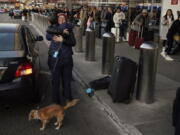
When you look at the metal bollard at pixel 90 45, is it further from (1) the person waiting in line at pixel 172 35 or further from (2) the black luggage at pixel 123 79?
(2) the black luggage at pixel 123 79

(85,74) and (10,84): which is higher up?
(10,84)

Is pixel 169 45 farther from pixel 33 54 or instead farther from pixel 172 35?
pixel 33 54

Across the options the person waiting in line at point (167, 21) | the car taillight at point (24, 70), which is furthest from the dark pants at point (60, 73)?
the person waiting in line at point (167, 21)

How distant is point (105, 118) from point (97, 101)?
2.75 ft

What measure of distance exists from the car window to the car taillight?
1.47 ft

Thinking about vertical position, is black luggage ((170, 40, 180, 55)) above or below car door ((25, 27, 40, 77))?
below

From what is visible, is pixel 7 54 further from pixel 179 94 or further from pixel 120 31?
pixel 120 31

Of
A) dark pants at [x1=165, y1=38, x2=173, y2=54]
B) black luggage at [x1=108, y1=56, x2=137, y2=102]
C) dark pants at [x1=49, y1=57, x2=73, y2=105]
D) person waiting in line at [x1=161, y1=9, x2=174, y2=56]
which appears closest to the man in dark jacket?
dark pants at [x1=49, y1=57, x2=73, y2=105]

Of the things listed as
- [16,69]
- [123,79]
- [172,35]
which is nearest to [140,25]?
[172,35]

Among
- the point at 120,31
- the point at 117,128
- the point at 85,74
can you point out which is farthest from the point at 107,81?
the point at 120,31

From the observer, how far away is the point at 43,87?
641cm

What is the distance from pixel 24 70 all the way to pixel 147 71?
7.32 ft

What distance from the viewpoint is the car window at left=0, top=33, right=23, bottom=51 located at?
4.84 m

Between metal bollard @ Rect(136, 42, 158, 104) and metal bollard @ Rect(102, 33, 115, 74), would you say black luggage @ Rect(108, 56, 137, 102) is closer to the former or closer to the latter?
metal bollard @ Rect(136, 42, 158, 104)
